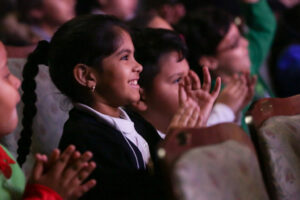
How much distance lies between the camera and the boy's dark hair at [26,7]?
2393 mm

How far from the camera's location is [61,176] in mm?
1037

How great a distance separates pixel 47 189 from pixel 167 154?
0.87 feet

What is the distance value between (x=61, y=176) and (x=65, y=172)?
0.01 metres

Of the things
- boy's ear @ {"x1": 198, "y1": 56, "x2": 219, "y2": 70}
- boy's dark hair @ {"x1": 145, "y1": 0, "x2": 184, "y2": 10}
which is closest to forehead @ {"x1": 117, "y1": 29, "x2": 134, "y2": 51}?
boy's ear @ {"x1": 198, "y1": 56, "x2": 219, "y2": 70}

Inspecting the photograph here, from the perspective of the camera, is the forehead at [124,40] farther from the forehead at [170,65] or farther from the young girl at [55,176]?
the young girl at [55,176]

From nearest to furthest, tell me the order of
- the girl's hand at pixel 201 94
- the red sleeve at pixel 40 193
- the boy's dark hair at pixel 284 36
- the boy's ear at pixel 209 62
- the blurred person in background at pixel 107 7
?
1. the red sleeve at pixel 40 193
2. the girl's hand at pixel 201 94
3. the boy's ear at pixel 209 62
4. the blurred person in background at pixel 107 7
5. the boy's dark hair at pixel 284 36

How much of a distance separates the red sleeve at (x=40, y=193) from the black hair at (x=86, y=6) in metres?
1.54

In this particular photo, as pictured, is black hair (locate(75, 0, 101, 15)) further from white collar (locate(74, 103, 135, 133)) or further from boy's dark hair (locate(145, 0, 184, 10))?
white collar (locate(74, 103, 135, 133))

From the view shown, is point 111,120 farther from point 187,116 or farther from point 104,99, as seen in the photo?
point 187,116

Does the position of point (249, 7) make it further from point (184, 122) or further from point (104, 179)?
point (104, 179)

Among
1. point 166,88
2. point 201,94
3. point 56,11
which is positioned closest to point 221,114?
point 201,94

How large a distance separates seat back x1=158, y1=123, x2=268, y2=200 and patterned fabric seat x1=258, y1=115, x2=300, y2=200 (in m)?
0.10

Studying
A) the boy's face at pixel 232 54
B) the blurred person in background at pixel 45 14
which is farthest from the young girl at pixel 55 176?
the blurred person in background at pixel 45 14

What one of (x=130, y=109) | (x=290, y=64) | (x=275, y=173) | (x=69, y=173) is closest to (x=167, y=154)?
(x=69, y=173)
